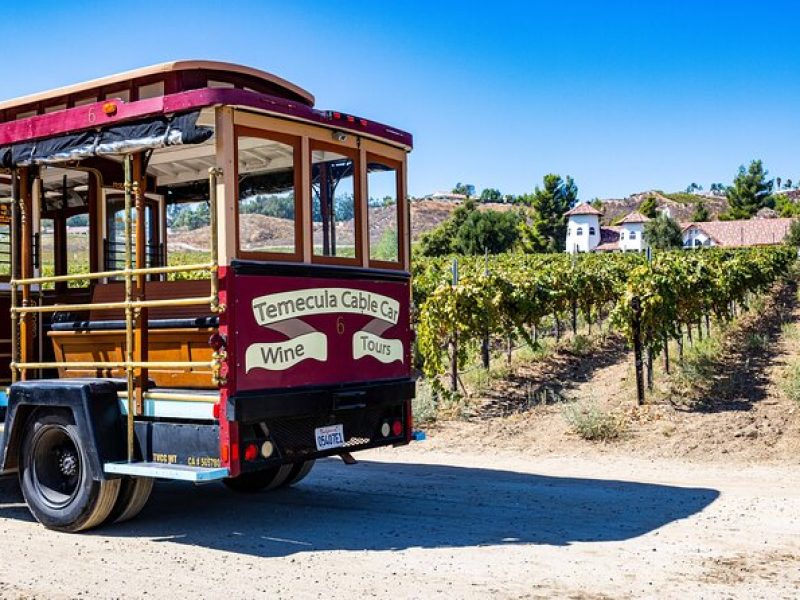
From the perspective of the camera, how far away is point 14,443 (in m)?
7.70

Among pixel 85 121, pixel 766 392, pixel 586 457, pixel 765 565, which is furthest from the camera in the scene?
pixel 766 392

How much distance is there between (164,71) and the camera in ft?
22.6

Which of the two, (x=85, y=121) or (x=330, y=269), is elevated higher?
(x=85, y=121)

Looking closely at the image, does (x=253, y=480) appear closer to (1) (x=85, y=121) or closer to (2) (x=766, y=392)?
(1) (x=85, y=121)

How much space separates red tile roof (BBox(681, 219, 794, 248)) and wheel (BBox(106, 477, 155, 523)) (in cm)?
10202

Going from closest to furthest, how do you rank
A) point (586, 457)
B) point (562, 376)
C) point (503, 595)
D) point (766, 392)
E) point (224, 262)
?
point (503, 595) < point (224, 262) < point (586, 457) < point (766, 392) < point (562, 376)

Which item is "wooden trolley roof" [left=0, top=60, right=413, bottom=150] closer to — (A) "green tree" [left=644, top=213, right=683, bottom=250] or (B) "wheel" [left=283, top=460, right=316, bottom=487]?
(B) "wheel" [left=283, top=460, right=316, bottom=487]

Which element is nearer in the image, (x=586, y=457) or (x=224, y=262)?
(x=224, y=262)

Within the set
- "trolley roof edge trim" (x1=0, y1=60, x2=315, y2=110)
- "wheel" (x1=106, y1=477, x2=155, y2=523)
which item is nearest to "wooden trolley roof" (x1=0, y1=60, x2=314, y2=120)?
"trolley roof edge trim" (x1=0, y1=60, x2=315, y2=110)

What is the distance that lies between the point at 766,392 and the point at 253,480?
8164mm

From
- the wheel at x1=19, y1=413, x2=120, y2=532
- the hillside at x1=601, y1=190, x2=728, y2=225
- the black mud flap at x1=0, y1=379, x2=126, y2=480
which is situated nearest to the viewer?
the black mud flap at x1=0, y1=379, x2=126, y2=480

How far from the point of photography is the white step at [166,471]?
20.9ft

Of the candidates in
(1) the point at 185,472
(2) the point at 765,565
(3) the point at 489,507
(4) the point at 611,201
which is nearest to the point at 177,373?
(1) the point at 185,472

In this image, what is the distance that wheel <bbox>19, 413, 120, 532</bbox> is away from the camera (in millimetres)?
7105
